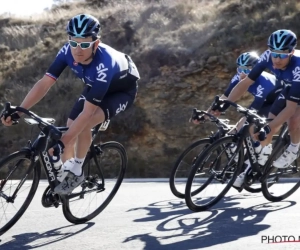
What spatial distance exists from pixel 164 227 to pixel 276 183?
265cm

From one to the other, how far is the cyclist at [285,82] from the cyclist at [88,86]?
5.81 feet

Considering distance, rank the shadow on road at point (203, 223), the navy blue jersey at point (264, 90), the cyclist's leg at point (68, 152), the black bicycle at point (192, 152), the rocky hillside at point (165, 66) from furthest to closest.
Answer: the rocky hillside at point (165, 66) < the navy blue jersey at point (264, 90) < the black bicycle at point (192, 152) < the cyclist's leg at point (68, 152) < the shadow on road at point (203, 223)

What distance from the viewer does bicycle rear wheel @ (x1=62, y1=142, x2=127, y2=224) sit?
21.4ft

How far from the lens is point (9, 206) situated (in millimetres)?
→ 5691

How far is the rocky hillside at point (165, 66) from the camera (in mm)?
17797

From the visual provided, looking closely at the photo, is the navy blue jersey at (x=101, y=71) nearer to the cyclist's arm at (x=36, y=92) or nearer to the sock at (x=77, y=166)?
the cyclist's arm at (x=36, y=92)

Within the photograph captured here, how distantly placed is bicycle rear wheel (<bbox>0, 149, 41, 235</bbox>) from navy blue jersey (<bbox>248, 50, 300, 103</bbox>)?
10.6ft

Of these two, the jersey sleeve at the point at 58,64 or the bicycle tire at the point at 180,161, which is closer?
the jersey sleeve at the point at 58,64

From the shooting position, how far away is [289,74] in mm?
7504

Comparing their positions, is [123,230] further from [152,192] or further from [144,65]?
[144,65]

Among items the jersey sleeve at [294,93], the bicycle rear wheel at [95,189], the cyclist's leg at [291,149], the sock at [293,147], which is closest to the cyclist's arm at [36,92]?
the bicycle rear wheel at [95,189]

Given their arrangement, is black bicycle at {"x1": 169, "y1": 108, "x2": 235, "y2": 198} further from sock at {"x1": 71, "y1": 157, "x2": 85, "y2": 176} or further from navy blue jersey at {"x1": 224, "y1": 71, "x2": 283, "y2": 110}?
sock at {"x1": 71, "y1": 157, "x2": 85, "y2": 176}

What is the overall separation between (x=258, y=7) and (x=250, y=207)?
1500cm

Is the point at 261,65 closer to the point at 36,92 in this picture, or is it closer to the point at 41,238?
the point at 36,92
